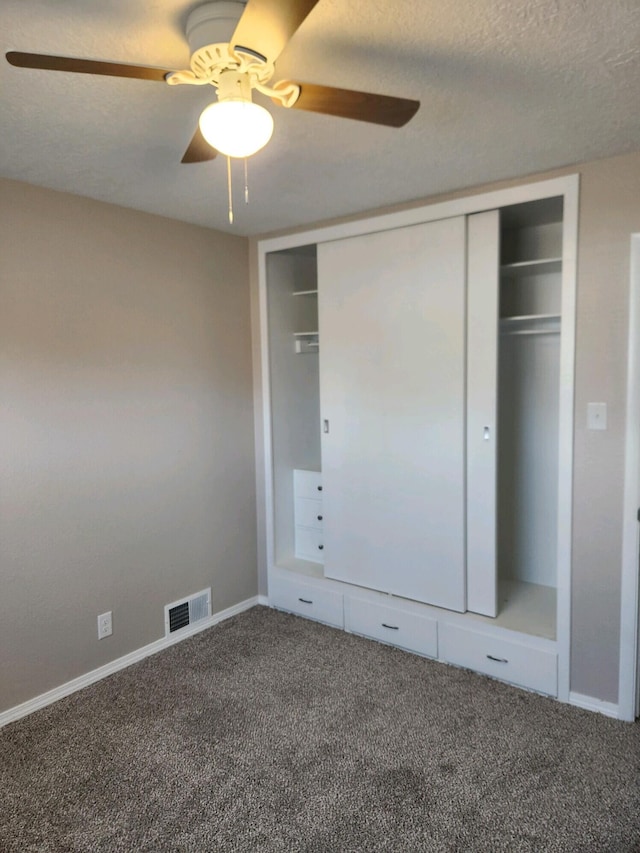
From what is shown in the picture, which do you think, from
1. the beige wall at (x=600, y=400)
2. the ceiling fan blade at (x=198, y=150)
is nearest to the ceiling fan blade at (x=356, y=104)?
the ceiling fan blade at (x=198, y=150)

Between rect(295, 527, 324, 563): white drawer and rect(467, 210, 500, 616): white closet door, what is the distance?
3.66 feet

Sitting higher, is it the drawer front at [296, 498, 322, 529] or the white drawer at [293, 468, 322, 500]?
the white drawer at [293, 468, 322, 500]

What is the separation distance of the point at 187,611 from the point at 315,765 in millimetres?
1373

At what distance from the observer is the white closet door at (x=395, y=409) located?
9.36ft

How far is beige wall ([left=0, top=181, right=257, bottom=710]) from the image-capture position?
99.7 inches

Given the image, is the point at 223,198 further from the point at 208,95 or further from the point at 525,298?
the point at 525,298

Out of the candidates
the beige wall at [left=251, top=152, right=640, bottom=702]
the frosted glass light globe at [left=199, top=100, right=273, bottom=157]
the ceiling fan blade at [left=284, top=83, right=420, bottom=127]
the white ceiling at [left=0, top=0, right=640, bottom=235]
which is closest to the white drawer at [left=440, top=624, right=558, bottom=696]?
the beige wall at [left=251, top=152, right=640, bottom=702]

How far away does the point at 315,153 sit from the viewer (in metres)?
2.21

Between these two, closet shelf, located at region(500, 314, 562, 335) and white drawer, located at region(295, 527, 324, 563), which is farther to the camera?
white drawer, located at region(295, 527, 324, 563)

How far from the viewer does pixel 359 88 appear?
5.74 ft

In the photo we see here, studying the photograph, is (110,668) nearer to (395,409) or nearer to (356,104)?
(395,409)

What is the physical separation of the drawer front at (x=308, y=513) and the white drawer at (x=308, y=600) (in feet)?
1.31

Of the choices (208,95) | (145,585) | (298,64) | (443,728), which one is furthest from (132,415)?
(443,728)

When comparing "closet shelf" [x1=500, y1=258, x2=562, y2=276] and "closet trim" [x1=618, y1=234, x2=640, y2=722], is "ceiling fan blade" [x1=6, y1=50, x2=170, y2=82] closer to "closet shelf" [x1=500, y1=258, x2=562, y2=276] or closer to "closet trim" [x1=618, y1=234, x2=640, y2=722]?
"closet trim" [x1=618, y1=234, x2=640, y2=722]
